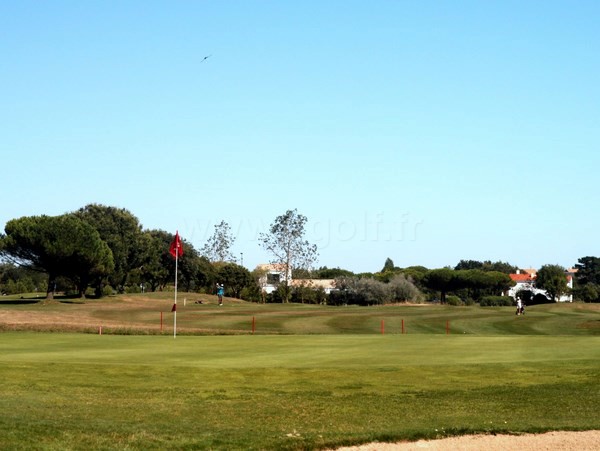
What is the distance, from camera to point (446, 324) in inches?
2419

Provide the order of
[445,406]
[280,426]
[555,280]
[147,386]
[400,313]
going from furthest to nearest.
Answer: [555,280]
[400,313]
[147,386]
[445,406]
[280,426]

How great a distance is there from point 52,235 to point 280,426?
2729 inches

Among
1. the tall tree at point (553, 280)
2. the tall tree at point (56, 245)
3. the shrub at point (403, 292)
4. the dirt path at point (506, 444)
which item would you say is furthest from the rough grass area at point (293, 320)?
the tall tree at point (553, 280)

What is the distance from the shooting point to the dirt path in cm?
1575

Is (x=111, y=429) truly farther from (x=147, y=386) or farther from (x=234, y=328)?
(x=234, y=328)

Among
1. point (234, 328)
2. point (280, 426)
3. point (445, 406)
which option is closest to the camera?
point (280, 426)

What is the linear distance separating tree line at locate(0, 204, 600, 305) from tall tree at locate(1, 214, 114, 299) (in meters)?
0.09

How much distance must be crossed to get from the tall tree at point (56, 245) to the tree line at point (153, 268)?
0.31ft

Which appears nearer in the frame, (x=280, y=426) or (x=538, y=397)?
(x=280, y=426)

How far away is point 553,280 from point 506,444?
14085 centimetres

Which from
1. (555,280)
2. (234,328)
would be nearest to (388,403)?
(234,328)

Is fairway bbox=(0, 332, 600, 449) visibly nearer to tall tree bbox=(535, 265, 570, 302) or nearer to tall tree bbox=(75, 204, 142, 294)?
tall tree bbox=(75, 204, 142, 294)

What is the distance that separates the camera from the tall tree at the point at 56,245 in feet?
271

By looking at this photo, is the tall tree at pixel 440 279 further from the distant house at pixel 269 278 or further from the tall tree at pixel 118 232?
the tall tree at pixel 118 232
